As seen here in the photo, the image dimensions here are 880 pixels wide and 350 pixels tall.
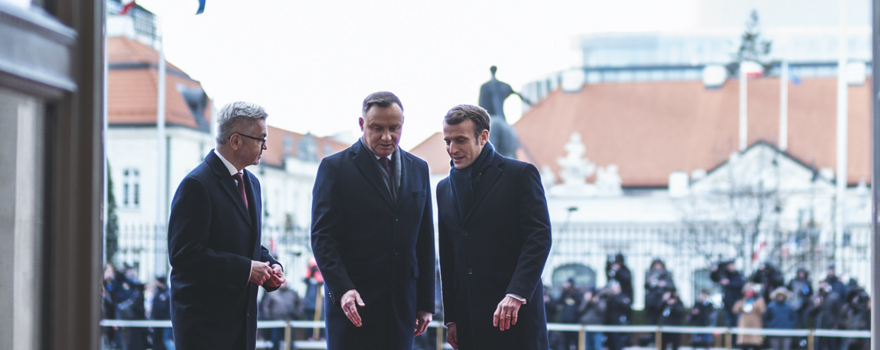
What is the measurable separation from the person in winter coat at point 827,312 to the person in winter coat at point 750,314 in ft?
2.68

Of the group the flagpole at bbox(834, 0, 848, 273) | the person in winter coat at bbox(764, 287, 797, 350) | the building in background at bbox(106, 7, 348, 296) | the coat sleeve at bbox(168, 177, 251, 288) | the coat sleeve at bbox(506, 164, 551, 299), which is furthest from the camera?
the building in background at bbox(106, 7, 348, 296)

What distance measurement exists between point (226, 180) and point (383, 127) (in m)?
0.65

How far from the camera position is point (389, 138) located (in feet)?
12.2

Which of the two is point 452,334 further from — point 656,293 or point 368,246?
point 656,293

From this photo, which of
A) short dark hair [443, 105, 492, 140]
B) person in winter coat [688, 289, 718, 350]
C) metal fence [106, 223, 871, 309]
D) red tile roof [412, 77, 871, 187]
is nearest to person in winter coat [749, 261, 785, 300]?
person in winter coat [688, 289, 718, 350]

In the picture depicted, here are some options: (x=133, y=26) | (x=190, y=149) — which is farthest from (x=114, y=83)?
(x=190, y=149)

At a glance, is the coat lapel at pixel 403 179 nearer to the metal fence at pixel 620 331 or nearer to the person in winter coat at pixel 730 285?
the metal fence at pixel 620 331

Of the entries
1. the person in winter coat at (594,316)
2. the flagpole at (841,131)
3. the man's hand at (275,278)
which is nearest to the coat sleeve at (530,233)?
the man's hand at (275,278)

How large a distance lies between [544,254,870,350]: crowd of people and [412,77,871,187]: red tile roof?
98.3 ft

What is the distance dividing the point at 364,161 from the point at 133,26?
119 ft

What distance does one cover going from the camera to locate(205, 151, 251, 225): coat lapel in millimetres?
3580

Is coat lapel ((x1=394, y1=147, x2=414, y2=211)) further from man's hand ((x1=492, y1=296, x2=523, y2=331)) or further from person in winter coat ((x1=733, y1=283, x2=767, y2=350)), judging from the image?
person in winter coat ((x1=733, y1=283, x2=767, y2=350))

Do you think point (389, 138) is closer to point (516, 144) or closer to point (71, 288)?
point (71, 288)

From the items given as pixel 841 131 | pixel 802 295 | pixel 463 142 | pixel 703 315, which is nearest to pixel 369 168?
pixel 463 142
